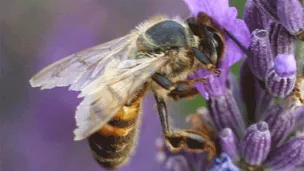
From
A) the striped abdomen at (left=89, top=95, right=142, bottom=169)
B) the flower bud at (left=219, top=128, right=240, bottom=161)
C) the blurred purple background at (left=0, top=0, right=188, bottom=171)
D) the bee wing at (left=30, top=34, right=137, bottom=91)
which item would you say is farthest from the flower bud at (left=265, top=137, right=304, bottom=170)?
the blurred purple background at (left=0, top=0, right=188, bottom=171)

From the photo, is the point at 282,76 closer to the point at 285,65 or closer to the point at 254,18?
the point at 285,65

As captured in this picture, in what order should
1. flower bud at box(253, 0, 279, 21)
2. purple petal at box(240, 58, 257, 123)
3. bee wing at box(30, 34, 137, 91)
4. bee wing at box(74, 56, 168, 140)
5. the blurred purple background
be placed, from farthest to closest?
the blurred purple background < purple petal at box(240, 58, 257, 123) < bee wing at box(30, 34, 137, 91) < flower bud at box(253, 0, 279, 21) < bee wing at box(74, 56, 168, 140)

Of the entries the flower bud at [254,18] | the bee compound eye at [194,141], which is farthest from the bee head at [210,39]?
the bee compound eye at [194,141]

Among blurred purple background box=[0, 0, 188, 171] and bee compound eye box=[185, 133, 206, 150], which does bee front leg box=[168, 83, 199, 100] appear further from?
blurred purple background box=[0, 0, 188, 171]

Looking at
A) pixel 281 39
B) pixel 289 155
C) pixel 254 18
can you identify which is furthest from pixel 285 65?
pixel 289 155

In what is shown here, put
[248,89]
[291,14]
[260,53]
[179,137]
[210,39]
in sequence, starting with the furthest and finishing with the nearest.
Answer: [248,89]
[179,137]
[210,39]
[260,53]
[291,14]

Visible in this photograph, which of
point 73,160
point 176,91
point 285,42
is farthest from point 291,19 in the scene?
point 73,160
